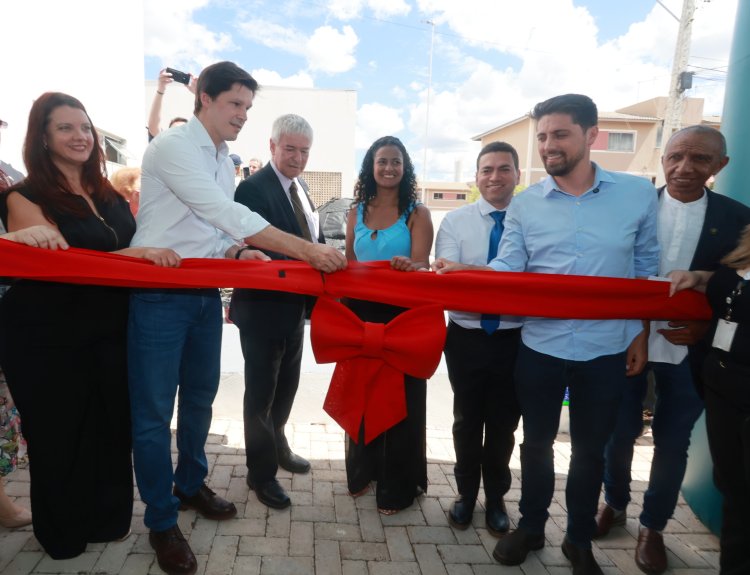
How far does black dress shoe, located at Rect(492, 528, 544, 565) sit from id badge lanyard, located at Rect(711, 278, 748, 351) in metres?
1.27

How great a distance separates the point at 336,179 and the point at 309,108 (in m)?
3.98

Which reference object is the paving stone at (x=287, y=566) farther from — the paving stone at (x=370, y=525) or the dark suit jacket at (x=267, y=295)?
the dark suit jacket at (x=267, y=295)

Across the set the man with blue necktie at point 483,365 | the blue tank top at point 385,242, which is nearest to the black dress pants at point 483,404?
the man with blue necktie at point 483,365

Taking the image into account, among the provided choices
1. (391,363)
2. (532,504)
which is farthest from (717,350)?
(391,363)

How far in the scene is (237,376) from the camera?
4941 millimetres

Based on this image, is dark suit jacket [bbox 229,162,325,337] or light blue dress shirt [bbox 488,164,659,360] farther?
dark suit jacket [bbox 229,162,325,337]

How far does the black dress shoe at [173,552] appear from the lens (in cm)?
233

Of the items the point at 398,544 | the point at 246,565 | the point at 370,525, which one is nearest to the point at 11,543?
the point at 246,565

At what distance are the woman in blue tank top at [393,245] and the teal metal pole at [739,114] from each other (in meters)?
1.66

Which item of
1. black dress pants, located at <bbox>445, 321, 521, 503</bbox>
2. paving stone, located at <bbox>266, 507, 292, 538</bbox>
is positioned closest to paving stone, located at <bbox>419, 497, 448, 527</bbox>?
black dress pants, located at <bbox>445, 321, 521, 503</bbox>

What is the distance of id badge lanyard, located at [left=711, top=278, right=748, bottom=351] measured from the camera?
201 cm

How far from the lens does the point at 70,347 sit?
2217 mm

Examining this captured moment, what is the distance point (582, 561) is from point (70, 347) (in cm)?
256

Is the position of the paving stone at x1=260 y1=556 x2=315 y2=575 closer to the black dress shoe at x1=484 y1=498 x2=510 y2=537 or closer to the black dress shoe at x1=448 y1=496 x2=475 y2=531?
the black dress shoe at x1=448 y1=496 x2=475 y2=531
